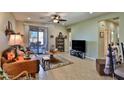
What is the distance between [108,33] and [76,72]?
104 cm

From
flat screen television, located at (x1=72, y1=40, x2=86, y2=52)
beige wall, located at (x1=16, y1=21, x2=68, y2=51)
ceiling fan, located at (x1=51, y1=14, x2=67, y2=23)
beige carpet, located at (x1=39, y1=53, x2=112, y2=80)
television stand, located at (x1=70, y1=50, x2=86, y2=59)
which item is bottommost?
beige carpet, located at (x1=39, y1=53, x2=112, y2=80)

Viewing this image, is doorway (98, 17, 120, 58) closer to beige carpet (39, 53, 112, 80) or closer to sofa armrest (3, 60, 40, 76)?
beige carpet (39, 53, 112, 80)

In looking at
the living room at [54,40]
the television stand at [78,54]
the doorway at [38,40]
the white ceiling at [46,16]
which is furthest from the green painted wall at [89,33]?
the doorway at [38,40]

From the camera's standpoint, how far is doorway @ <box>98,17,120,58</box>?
2.94 meters

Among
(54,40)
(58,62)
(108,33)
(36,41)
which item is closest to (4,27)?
(36,41)

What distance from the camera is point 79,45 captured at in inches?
141

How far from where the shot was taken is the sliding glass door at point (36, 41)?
2.99 metres

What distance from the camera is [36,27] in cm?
298

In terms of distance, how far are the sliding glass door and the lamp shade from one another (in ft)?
0.78

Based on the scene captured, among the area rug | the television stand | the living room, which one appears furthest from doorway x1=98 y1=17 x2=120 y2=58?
the area rug

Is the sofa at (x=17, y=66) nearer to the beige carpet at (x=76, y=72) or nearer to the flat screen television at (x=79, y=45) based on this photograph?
the beige carpet at (x=76, y=72)

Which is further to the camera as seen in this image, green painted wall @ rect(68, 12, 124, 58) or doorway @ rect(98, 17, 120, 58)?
green painted wall @ rect(68, 12, 124, 58)

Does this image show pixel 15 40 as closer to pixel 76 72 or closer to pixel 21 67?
pixel 21 67
